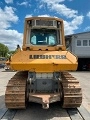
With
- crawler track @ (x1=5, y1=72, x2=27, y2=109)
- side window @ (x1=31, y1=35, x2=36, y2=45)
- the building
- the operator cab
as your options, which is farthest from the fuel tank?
the building

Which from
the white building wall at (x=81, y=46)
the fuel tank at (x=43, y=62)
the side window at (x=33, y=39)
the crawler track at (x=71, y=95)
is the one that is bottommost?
the crawler track at (x=71, y=95)

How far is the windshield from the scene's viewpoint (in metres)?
8.40

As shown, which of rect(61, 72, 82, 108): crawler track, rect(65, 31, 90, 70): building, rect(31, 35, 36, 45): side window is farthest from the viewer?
rect(65, 31, 90, 70): building

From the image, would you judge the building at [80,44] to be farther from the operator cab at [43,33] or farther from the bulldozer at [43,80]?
the bulldozer at [43,80]

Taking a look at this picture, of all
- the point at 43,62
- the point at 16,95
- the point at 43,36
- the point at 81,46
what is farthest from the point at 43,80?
the point at 81,46

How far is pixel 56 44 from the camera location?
8344 millimetres

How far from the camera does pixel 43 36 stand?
851 centimetres

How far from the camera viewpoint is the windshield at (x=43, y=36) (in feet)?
27.6

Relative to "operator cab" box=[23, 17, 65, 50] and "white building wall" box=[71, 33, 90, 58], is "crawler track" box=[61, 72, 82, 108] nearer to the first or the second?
"operator cab" box=[23, 17, 65, 50]

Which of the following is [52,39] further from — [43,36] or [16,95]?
[16,95]

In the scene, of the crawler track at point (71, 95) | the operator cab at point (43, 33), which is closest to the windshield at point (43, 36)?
the operator cab at point (43, 33)

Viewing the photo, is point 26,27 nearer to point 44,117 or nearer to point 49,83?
point 49,83

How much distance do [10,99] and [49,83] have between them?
4.24 ft

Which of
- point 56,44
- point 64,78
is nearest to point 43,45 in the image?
point 56,44
